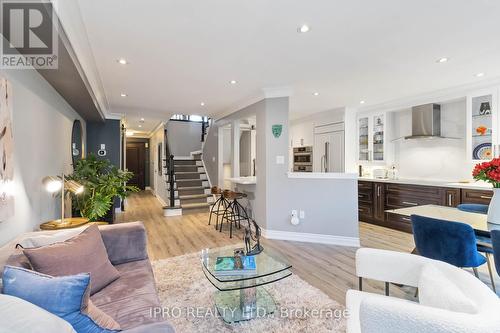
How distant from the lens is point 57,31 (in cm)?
171

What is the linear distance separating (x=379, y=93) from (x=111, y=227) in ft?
15.0

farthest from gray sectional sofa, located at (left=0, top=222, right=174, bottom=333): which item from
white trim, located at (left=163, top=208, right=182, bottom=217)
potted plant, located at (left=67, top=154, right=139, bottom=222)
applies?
white trim, located at (left=163, top=208, right=182, bottom=217)

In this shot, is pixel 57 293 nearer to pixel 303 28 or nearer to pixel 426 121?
pixel 303 28

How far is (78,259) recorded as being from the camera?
1525 mm

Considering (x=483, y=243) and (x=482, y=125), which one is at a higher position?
(x=482, y=125)

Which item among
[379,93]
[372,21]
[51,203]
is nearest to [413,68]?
[379,93]

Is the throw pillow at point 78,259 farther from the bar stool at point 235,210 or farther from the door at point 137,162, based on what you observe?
the door at point 137,162

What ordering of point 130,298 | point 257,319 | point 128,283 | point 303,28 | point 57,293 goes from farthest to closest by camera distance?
point 303,28
point 257,319
point 128,283
point 130,298
point 57,293

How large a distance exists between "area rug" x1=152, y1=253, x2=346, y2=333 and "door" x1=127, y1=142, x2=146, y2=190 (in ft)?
29.8

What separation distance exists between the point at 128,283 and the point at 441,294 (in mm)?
1771

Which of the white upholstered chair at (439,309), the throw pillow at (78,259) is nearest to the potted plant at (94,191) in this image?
the throw pillow at (78,259)

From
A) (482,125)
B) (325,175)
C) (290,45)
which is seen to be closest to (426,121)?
(482,125)

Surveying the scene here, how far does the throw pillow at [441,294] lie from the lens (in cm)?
91

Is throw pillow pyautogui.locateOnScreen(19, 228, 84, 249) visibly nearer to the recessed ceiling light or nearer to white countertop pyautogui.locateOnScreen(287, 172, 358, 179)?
the recessed ceiling light
